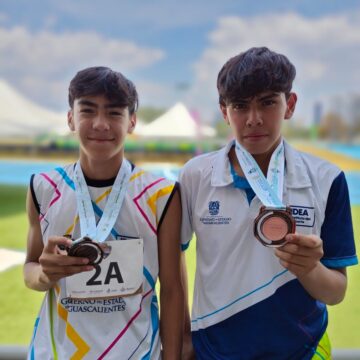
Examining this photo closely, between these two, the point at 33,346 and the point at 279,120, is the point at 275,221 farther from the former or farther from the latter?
the point at 33,346

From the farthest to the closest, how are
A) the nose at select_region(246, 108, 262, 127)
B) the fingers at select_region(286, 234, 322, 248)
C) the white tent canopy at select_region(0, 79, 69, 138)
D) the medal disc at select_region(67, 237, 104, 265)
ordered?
the white tent canopy at select_region(0, 79, 69, 138) → the nose at select_region(246, 108, 262, 127) → the medal disc at select_region(67, 237, 104, 265) → the fingers at select_region(286, 234, 322, 248)

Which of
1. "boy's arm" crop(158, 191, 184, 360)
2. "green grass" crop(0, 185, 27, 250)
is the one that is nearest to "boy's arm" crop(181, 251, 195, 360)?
"boy's arm" crop(158, 191, 184, 360)

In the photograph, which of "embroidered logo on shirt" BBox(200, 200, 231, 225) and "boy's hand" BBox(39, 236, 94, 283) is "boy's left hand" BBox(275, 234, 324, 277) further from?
"boy's hand" BBox(39, 236, 94, 283)

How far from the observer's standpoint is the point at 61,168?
5.19ft

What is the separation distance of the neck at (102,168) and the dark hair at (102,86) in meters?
0.20

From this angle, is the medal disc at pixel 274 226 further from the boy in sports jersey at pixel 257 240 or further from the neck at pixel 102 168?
the neck at pixel 102 168

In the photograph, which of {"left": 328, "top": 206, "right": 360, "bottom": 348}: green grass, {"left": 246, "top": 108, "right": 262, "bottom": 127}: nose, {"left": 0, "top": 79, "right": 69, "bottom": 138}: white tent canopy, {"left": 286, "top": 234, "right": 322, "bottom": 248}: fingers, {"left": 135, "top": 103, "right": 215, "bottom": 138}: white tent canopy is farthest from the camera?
{"left": 0, "top": 79, "right": 69, "bottom": 138}: white tent canopy

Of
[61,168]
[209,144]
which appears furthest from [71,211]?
[209,144]

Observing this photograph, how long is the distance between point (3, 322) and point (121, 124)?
3206 mm

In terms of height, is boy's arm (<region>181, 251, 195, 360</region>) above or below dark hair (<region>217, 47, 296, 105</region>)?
below

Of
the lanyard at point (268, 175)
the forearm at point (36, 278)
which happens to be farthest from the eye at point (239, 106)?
the forearm at point (36, 278)

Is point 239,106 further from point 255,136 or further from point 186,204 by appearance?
point 186,204

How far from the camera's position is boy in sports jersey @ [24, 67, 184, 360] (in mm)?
1411

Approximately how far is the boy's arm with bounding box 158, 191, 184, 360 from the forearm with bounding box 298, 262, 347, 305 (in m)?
0.41
